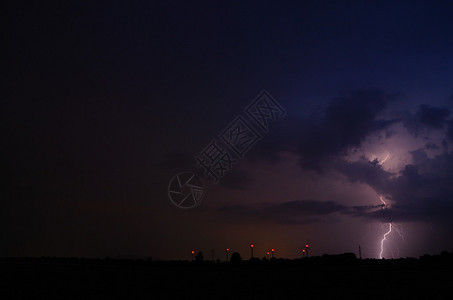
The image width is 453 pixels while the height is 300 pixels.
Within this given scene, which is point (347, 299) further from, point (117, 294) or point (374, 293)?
point (117, 294)

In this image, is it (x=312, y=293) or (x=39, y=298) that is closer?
(x=39, y=298)

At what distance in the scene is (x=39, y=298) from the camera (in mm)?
19281

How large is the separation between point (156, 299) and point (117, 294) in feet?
9.64

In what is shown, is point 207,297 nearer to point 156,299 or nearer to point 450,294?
point 156,299

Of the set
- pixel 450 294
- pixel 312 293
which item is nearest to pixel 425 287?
pixel 450 294

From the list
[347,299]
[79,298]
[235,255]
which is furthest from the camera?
[235,255]

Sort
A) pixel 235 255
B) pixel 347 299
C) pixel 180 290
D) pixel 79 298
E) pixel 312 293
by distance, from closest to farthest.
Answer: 1. pixel 347 299
2. pixel 79 298
3. pixel 312 293
4. pixel 180 290
5. pixel 235 255

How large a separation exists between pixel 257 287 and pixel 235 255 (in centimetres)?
6669

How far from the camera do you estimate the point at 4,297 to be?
63.4 feet

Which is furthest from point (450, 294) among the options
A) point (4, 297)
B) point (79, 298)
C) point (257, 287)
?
point (4, 297)

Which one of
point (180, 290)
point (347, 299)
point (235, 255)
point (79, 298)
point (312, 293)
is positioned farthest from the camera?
point (235, 255)

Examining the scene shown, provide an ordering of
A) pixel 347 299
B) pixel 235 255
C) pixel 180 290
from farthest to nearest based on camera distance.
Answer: pixel 235 255
pixel 180 290
pixel 347 299

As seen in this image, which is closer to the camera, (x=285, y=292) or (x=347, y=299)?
(x=347, y=299)

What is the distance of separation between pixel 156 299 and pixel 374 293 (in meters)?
10.6
